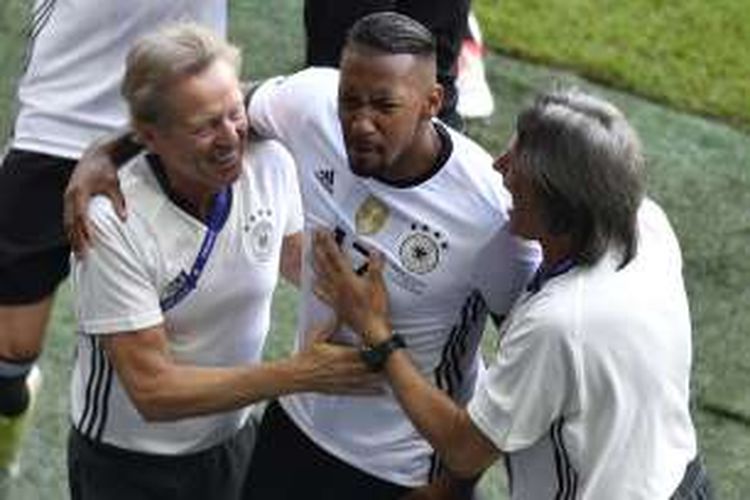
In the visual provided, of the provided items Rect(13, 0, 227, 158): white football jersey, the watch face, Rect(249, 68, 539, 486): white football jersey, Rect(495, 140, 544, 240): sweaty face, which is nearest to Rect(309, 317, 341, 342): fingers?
Rect(249, 68, 539, 486): white football jersey

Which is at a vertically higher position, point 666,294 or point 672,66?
point 666,294

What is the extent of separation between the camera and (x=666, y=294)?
297cm

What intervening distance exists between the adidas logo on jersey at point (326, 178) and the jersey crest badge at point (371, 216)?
94 mm

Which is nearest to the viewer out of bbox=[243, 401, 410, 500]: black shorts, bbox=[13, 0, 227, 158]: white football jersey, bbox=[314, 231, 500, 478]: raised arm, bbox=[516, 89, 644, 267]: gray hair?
bbox=[516, 89, 644, 267]: gray hair

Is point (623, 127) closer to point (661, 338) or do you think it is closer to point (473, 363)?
point (661, 338)

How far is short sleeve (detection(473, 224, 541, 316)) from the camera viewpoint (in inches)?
126

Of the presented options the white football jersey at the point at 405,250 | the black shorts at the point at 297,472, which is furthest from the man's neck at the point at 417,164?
the black shorts at the point at 297,472

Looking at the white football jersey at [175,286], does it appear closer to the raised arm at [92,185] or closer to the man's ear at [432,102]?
the raised arm at [92,185]

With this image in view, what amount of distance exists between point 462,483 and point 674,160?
3.21 meters

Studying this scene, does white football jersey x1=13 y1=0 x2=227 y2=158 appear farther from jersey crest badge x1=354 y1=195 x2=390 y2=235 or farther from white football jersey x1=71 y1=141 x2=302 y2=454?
jersey crest badge x1=354 y1=195 x2=390 y2=235

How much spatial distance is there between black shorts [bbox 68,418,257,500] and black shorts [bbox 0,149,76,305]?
2.11ft

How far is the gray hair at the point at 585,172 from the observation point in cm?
286

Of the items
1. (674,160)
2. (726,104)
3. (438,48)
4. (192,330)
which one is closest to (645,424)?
(192,330)

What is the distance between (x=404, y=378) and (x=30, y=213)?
1311mm
